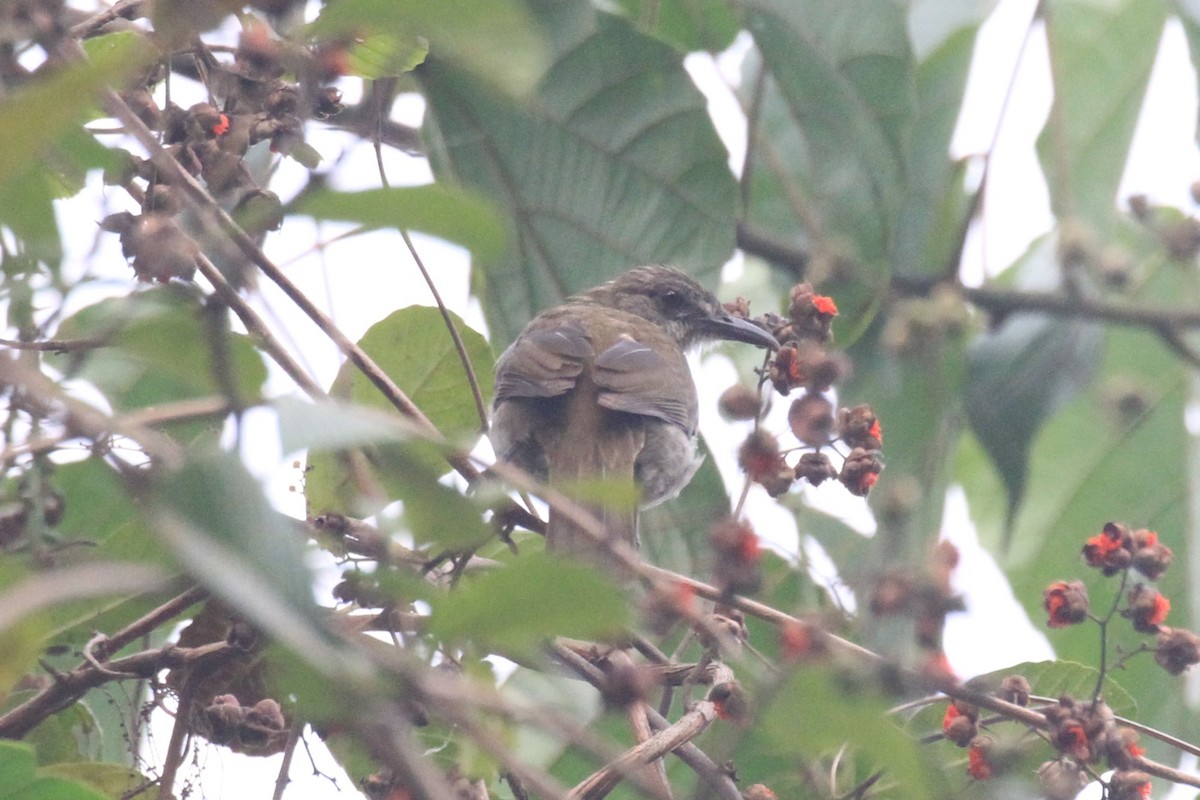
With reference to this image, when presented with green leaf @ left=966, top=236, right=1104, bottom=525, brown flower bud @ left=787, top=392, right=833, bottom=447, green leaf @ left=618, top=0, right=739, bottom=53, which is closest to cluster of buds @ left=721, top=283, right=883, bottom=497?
brown flower bud @ left=787, top=392, right=833, bottom=447

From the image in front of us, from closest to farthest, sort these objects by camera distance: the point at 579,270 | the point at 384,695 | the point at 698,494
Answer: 1. the point at 384,695
2. the point at 579,270
3. the point at 698,494

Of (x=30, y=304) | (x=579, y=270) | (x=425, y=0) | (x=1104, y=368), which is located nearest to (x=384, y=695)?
(x=425, y=0)

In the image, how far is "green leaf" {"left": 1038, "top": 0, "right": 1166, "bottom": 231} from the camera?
465 centimetres

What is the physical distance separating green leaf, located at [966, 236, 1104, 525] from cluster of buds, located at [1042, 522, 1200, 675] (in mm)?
521

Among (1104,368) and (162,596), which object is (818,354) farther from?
(1104,368)

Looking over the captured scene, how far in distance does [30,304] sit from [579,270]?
7.05ft

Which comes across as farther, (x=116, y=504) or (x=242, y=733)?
(x=116, y=504)

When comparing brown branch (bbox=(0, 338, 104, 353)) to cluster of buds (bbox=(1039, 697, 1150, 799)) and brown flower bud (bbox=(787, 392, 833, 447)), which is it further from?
cluster of buds (bbox=(1039, 697, 1150, 799))

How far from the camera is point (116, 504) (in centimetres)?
276

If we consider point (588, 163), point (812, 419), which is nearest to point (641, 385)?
point (588, 163)

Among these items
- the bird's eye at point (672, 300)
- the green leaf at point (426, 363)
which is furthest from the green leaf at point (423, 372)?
the bird's eye at point (672, 300)

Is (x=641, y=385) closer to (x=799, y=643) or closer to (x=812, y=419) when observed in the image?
(x=812, y=419)

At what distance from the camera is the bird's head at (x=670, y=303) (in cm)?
579

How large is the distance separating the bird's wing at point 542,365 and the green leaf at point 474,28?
3.26 meters
